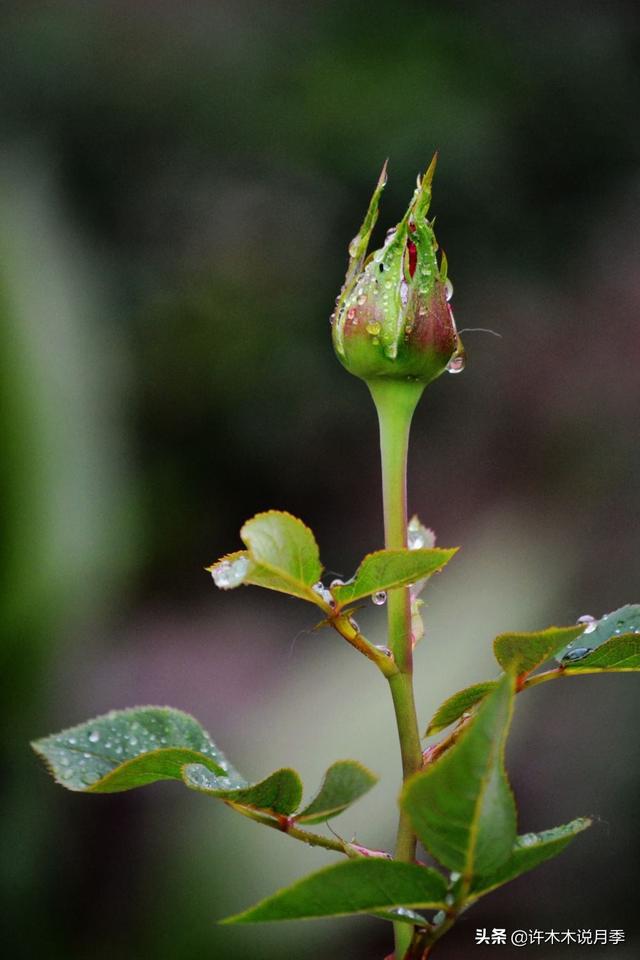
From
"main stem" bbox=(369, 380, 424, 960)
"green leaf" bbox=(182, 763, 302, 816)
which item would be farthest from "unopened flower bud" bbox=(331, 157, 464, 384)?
"green leaf" bbox=(182, 763, 302, 816)

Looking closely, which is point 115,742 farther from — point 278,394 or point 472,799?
point 278,394

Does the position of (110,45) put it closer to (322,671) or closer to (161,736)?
(322,671)

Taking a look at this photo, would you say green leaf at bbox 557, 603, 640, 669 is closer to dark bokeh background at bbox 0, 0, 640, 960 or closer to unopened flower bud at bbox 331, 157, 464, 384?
unopened flower bud at bbox 331, 157, 464, 384

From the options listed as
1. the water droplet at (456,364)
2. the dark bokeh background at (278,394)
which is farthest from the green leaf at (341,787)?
the dark bokeh background at (278,394)

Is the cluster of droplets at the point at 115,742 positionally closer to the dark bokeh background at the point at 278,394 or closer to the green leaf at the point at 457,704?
the green leaf at the point at 457,704

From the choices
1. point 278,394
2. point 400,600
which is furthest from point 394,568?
point 278,394

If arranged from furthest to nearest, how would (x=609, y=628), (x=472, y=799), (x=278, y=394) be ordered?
(x=278, y=394) < (x=609, y=628) < (x=472, y=799)

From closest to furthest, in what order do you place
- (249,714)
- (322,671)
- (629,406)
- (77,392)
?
(322,671)
(249,714)
(77,392)
(629,406)

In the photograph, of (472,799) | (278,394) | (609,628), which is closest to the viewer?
(472,799)

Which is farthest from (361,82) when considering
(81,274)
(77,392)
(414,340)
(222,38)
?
(414,340)
